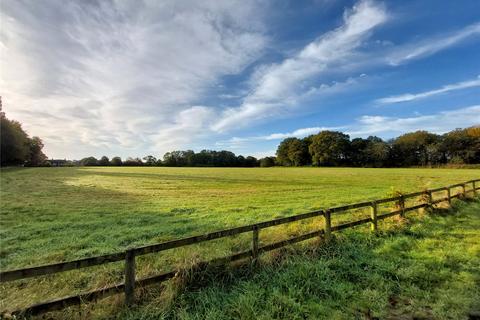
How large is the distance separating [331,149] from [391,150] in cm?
2032

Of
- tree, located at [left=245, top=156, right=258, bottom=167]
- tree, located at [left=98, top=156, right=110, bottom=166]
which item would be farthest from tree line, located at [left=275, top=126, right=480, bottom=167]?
tree, located at [left=98, top=156, right=110, bottom=166]

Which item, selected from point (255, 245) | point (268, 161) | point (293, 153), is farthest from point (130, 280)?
point (268, 161)

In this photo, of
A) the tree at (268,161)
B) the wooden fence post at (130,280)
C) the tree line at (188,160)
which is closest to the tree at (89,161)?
the tree line at (188,160)

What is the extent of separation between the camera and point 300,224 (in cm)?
924

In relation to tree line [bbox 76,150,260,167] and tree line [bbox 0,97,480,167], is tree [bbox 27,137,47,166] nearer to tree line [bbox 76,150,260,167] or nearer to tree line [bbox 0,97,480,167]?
tree line [bbox 0,97,480,167]

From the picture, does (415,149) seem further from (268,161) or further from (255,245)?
(255,245)

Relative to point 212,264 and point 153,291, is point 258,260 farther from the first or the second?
point 153,291

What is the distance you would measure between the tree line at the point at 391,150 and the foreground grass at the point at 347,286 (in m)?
93.7

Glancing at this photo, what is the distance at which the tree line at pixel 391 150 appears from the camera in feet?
275

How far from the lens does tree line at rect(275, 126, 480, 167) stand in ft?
275

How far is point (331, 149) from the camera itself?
105 metres

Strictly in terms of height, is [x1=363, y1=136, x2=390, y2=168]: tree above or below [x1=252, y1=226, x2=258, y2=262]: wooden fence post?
above

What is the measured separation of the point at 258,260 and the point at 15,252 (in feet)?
22.3

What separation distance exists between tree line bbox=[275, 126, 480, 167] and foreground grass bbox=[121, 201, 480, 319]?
9370 centimetres
